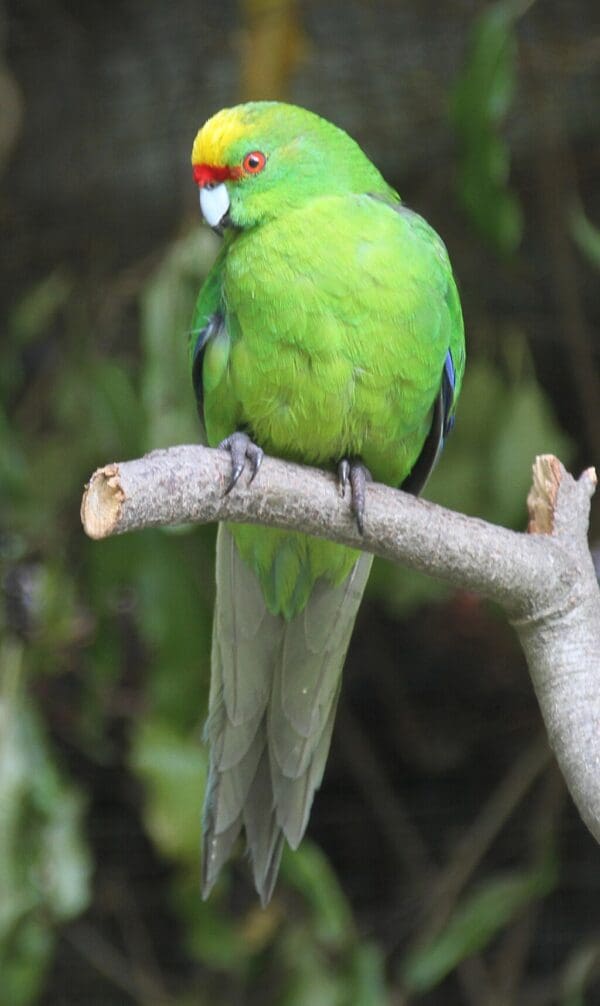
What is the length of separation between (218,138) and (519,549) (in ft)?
2.09

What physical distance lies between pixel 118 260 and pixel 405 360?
5.30ft

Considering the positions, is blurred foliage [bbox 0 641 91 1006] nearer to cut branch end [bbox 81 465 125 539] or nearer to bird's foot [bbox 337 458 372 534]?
bird's foot [bbox 337 458 372 534]

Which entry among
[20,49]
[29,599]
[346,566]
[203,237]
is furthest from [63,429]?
[20,49]

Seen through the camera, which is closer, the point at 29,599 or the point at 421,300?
the point at 421,300

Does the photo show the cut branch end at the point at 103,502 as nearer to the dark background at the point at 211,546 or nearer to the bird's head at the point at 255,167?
the bird's head at the point at 255,167

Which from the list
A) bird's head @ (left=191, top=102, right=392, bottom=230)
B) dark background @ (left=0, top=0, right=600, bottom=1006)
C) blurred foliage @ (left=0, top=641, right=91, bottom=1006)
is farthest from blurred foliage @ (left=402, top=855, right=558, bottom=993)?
bird's head @ (left=191, top=102, right=392, bottom=230)

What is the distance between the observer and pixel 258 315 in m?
1.50

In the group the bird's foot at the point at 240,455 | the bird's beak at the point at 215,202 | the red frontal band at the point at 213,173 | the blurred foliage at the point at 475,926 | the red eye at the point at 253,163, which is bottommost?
the blurred foliage at the point at 475,926

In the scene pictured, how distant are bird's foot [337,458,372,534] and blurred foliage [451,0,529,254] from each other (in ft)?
2.26

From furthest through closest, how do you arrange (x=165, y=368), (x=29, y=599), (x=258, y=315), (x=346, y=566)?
(x=29, y=599)
(x=165, y=368)
(x=346, y=566)
(x=258, y=315)

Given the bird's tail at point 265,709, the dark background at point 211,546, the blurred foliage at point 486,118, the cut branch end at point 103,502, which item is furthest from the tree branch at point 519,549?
the blurred foliage at point 486,118

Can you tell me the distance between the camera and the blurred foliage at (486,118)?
198 centimetres

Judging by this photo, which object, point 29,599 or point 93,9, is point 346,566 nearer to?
point 29,599

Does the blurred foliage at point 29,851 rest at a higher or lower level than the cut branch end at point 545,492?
lower
